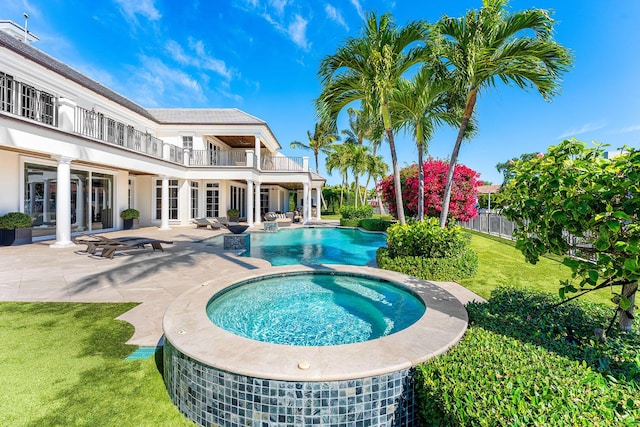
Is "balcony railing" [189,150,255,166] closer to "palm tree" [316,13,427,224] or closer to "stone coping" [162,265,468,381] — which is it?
"palm tree" [316,13,427,224]

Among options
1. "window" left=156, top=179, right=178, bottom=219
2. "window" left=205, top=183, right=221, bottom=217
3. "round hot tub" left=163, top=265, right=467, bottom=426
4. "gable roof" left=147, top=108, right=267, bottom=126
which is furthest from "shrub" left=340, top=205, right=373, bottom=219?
"round hot tub" left=163, top=265, right=467, bottom=426

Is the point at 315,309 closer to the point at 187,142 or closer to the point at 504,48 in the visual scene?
the point at 504,48

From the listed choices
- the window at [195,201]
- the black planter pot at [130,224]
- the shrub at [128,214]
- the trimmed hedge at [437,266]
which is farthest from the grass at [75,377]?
the window at [195,201]

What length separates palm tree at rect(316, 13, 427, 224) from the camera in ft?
23.5

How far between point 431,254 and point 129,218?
17.1 m

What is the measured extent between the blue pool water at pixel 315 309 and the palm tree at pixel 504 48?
5198mm

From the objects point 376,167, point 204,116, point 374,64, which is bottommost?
point 374,64

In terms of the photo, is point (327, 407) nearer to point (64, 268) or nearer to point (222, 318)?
point (222, 318)

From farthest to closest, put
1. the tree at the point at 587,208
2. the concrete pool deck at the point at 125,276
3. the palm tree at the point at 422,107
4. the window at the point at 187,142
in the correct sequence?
the window at the point at 187,142
the palm tree at the point at 422,107
the concrete pool deck at the point at 125,276
the tree at the point at 587,208

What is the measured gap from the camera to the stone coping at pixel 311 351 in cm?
243

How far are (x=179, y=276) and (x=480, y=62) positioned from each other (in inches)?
350

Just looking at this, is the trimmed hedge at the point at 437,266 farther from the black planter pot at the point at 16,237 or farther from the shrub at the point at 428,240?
the black planter pot at the point at 16,237

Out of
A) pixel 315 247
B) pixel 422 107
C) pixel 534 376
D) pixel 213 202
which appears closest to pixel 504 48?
pixel 422 107

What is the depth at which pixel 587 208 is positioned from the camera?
2.31m
